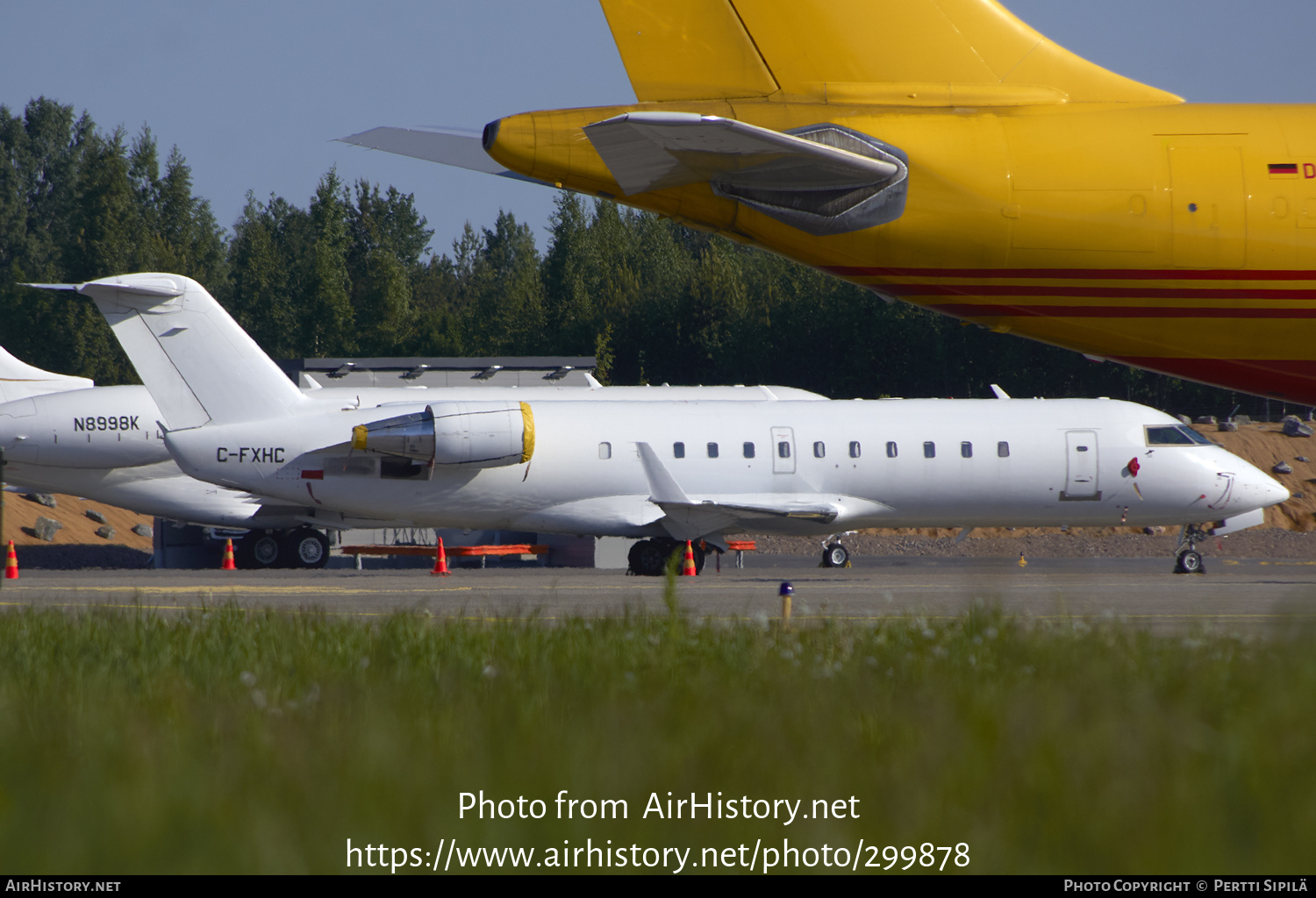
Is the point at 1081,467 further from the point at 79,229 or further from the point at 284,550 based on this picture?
the point at 79,229

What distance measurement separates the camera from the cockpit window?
2320cm

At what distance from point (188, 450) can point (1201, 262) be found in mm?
17994

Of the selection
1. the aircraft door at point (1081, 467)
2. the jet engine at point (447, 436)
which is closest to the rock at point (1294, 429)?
the aircraft door at point (1081, 467)

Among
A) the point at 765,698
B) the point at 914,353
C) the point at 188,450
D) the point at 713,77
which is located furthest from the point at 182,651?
the point at 914,353

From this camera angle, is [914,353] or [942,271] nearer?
[942,271]

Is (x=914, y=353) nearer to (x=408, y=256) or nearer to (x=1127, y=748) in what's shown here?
(x=408, y=256)

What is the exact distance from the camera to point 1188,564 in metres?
22.3

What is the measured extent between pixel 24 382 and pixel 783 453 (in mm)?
17340

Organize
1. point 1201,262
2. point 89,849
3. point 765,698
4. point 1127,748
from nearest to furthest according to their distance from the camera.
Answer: point 89,849 < point 1127,748 < point 765,698 < point 1201,262

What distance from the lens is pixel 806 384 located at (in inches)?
2424

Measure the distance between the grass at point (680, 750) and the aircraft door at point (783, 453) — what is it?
15354mm

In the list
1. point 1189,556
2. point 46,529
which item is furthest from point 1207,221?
point 46,529

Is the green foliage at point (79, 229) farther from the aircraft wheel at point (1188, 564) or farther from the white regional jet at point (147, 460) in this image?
the aircraft wheel at point (1188, 564)

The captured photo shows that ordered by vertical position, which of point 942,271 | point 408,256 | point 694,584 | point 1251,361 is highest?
point 408,256
